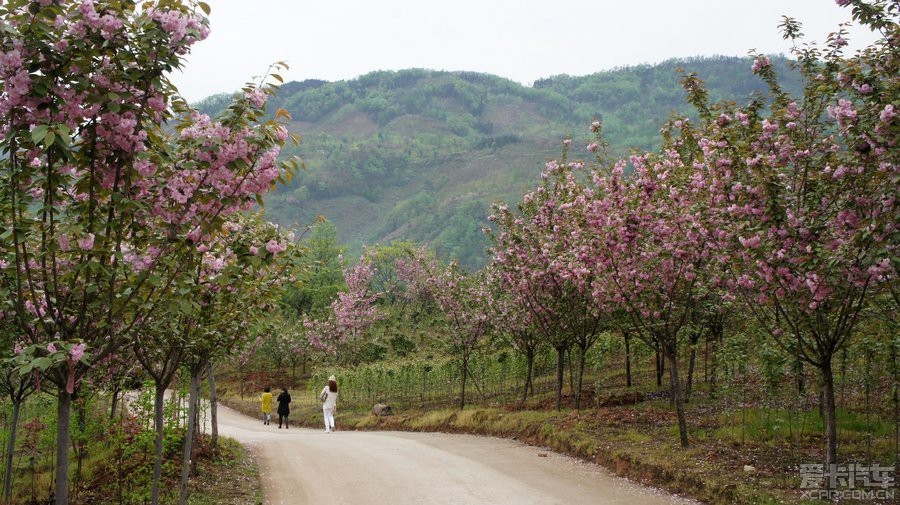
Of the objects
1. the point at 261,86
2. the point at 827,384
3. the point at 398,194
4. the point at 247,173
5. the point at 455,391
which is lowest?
the point at 455,391

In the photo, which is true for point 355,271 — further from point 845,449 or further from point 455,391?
point 845,449

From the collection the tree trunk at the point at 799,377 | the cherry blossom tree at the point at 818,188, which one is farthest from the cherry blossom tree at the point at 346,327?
the cherry blossom tree at the point at 818,188

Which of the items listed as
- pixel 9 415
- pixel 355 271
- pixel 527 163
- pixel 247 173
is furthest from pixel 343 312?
pixel 527 163

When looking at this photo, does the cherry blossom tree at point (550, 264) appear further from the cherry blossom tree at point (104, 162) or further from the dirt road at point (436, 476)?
the cherry blossom tree at point (104, 162)

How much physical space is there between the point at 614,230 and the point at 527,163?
149m

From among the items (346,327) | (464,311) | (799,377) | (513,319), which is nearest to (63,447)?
(799,377)

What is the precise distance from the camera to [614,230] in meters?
10.9

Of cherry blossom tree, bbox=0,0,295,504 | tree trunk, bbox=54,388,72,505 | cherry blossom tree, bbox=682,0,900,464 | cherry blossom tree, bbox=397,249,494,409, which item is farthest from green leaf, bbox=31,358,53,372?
cherry blossom tree, bbox=397,249,494,409

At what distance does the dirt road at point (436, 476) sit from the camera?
9.53 m

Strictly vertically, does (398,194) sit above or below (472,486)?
above

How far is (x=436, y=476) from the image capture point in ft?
36.5

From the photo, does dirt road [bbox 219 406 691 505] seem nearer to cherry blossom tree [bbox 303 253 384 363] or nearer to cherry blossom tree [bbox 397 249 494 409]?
cherry blossom tree [bbox 397 249 494 409]

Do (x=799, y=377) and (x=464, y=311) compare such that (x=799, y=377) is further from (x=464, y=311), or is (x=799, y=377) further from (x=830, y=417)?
(x=464, y=311)

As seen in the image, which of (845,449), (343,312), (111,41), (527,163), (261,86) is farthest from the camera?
(527,163)
